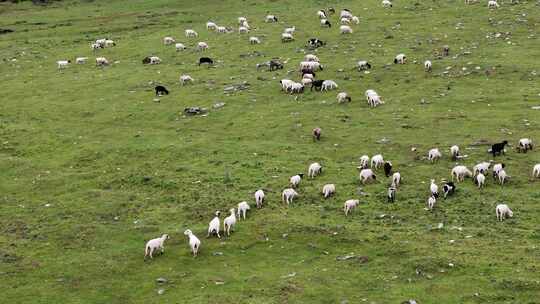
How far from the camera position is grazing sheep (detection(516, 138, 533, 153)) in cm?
3238

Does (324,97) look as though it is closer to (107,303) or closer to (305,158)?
(305,158)

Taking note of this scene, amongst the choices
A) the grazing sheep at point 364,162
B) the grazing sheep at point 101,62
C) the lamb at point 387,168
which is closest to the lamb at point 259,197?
the grazing sheep at point 364,162

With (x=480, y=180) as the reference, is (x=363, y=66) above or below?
above

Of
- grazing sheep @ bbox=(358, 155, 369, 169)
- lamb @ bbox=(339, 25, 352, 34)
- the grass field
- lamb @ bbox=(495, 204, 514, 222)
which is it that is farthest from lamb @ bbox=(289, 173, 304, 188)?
lamb @ bbox=(339, 25, 352, 34)

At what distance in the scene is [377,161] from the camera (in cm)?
3144

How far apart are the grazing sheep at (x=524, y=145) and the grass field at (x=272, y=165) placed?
22.9 inches

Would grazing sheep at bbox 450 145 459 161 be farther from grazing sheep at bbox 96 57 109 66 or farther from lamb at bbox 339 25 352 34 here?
grazing sheep at bbox 96 57 109 66

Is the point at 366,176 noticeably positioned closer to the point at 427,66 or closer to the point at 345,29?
the point at 427,66

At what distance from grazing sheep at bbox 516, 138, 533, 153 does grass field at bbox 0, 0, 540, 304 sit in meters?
0.58

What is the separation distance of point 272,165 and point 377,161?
15.4 ft

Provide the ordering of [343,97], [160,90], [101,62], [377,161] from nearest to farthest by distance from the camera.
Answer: [377,161], [343,97], [160,90], [101,62]

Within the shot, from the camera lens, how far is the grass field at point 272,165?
22.8 meters

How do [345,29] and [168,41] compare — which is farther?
[168,41]

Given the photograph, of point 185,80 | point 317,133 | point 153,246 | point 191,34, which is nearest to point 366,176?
point 317,133
